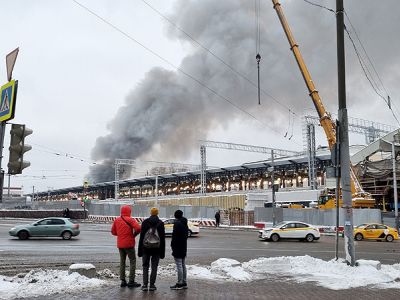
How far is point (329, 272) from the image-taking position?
1148 cm

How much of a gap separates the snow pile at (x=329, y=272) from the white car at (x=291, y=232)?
46.6 ft

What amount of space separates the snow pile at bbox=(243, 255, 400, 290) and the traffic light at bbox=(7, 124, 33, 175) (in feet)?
22.7

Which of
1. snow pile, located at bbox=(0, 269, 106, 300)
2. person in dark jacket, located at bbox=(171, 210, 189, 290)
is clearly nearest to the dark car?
snow pile, located at bbox=(0, 269, 106, 300)

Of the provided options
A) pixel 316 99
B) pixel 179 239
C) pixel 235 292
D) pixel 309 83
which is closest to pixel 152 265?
pixel 179 239

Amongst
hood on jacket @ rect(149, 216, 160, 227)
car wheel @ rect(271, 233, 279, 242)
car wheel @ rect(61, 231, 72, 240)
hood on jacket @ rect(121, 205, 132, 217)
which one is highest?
hood on jacket @ rect(121, 205, 132, 217)

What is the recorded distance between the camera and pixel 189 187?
93000mm

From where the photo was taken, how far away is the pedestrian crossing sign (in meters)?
8.29

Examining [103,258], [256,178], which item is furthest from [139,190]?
[103,258]

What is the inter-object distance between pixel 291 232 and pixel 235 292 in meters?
19.6

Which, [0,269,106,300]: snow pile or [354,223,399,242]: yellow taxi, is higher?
[0,269,106,300]: snow pile

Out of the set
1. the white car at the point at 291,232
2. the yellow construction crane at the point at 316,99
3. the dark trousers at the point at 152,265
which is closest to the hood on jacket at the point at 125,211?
the dark trousers at the point at 152,265

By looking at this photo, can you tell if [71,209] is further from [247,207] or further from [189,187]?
[189,187]

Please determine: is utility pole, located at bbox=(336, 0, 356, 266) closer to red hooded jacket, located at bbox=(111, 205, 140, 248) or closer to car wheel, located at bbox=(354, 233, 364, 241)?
red hooded jacket, located at bbox=(111, 205, 140, 248)

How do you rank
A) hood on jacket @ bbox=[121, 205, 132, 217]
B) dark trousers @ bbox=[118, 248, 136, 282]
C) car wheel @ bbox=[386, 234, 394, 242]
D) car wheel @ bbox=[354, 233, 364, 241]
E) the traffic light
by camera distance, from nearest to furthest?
the traffic light < dark trousers @ bbox=[118, 248, 136, 282] < hood on jacket @ bbox=[121, 205, 132, 217] < car wheel @ bbox=[386, 234, 394, 242] < car wheel @ bbox=[354, 233, 364, 241]
